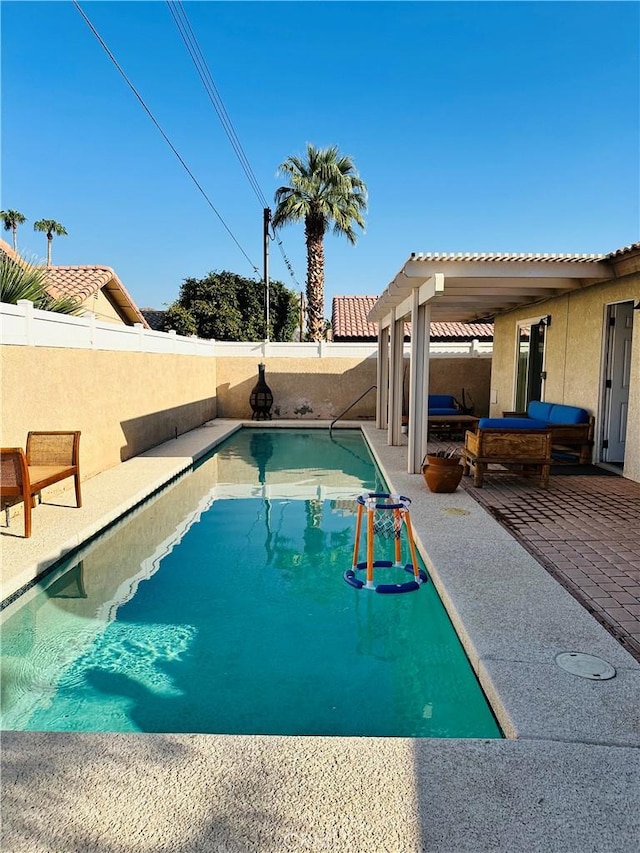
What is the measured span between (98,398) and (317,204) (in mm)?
14419

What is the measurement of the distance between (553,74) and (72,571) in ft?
37.7

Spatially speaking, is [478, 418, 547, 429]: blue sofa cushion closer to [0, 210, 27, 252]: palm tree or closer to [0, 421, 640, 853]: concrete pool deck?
[0, 421, 640, 853]: concrete pool deck

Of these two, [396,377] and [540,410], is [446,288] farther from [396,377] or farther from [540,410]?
[540,410]

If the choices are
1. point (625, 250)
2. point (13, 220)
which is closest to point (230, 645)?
point (625, 250)

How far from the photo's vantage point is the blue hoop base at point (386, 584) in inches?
182

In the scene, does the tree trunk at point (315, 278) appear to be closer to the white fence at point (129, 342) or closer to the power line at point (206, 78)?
the power line at point (206, 78)

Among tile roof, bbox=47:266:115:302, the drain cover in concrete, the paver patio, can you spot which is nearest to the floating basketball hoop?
the paver patio

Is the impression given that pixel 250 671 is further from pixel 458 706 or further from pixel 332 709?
pixel 458 706

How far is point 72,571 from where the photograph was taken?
5.21 m

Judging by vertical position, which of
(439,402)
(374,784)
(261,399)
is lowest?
(374,784)

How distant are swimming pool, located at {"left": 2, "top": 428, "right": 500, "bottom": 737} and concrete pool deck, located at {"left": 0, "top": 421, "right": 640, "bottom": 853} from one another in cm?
43

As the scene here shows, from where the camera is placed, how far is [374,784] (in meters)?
2.27

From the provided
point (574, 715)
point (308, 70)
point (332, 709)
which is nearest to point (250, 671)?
point (332, 709)

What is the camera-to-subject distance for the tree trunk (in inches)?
828
